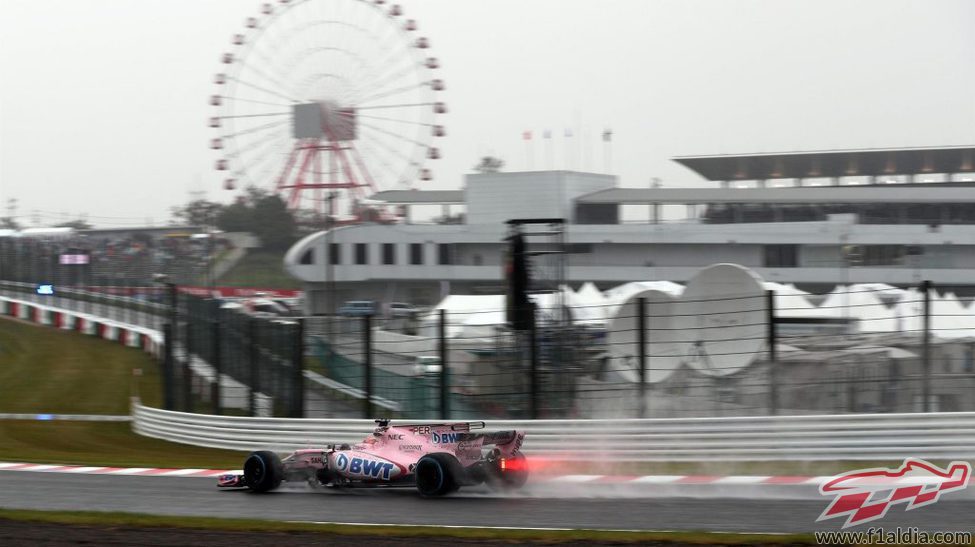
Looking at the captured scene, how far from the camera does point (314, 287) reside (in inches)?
2121

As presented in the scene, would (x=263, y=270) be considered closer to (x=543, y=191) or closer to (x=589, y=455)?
(x=543, y=191)

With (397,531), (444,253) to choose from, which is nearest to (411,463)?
(397,531)

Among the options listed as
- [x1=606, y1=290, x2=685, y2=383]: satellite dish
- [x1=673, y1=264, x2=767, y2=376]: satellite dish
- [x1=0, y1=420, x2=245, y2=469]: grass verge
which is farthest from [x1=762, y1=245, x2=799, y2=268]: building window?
[x1=606, y1=290, x2=685, y2=383]: satellite dish

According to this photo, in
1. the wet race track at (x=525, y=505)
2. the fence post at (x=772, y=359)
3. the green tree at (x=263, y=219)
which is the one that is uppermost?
the green tree at (x=263, y=219)

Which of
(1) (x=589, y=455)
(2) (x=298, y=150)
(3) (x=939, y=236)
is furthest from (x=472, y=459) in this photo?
(3) (x=939, y=236)

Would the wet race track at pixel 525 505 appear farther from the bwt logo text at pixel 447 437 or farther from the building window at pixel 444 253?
the building window at pixel 444 253

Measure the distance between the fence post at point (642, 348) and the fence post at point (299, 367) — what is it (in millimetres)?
5886

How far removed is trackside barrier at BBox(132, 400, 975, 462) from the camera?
11883mm

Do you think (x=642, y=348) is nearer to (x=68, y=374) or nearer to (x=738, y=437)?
(x=738, y=437)

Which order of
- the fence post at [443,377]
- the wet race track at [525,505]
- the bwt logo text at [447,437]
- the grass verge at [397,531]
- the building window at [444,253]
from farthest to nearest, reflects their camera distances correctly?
1. the building window at [444,253]
2. the fence post at [443,377]
3. the bwt logo text at [447,437]
4. the wet race track at [525,505]
5. the grass verge at [397,531]

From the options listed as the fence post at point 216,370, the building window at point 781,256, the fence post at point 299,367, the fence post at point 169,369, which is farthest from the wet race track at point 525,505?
the building window at point 781,256

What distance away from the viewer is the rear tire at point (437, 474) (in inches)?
410

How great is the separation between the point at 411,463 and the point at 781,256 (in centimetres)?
3650

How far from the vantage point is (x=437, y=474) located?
10477mm
